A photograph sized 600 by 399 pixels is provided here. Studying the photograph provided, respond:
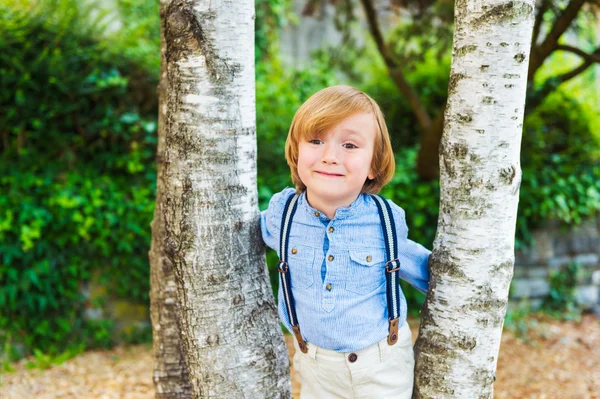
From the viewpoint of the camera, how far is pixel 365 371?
175 cm

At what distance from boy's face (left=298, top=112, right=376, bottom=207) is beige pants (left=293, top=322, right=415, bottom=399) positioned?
51cm

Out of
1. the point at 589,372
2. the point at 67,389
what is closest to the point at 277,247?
the point at 67,389

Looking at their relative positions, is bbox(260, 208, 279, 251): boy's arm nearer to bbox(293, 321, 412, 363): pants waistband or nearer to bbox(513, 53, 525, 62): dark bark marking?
bbox(293, 321, 412, 363): pants waistband

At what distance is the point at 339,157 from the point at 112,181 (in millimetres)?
3176

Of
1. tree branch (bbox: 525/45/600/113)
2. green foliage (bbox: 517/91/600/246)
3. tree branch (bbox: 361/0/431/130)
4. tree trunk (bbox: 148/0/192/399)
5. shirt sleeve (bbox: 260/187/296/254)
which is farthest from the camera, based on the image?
tree branch (bbox: 361/0/431/130)

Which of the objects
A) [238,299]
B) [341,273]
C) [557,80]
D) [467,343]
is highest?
[557,80]

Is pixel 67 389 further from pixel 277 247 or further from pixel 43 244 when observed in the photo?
pixel 277 247

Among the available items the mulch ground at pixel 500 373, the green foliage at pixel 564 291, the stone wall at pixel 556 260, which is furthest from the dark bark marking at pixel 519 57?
the green foliage at pixel 564 291

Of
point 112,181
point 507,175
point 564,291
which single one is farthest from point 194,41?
point 564,291

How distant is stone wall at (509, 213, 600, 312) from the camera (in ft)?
16.6

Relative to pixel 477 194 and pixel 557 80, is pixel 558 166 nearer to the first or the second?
pixel 557 80

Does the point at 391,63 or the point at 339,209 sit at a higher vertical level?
the point at 391,63

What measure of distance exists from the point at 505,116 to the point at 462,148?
6.2 inches

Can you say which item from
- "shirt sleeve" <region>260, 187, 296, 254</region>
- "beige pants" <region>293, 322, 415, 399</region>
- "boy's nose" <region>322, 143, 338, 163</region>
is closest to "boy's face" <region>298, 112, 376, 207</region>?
"boy's nose" <region>322, 143, 338, 163</region>
